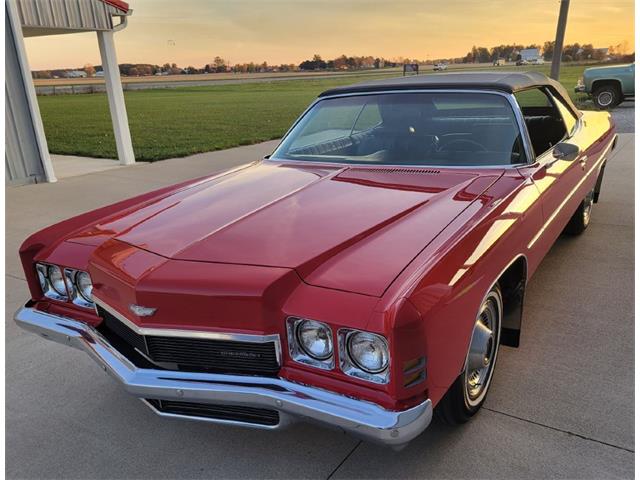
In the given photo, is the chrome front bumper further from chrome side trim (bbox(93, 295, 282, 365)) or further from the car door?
the car door

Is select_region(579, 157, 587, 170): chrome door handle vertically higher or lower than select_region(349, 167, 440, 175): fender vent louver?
lower

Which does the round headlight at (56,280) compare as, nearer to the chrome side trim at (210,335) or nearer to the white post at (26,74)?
the chrome side trim at (210,335)

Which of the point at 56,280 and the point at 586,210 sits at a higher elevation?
the point at 56,280

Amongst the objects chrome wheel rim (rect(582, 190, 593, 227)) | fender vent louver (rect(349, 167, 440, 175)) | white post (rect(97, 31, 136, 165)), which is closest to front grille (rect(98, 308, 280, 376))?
fender vent louver (rect(349, 167, 440, 175))

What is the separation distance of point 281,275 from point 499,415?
1.31m

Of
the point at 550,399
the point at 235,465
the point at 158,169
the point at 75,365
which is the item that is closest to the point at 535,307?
the point at 550,399

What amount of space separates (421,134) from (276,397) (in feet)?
6.78

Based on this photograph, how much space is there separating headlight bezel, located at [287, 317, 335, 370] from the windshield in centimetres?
169

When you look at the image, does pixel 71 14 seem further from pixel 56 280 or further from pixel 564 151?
pixel 564 151

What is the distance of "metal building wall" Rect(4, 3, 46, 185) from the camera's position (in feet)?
24.9

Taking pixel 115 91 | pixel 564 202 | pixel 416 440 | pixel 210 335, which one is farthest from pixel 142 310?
pixel 115 91

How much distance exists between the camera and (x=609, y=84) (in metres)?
16.0

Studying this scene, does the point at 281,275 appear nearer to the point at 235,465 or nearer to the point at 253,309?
the point at 253,309

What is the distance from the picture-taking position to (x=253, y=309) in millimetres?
1798
